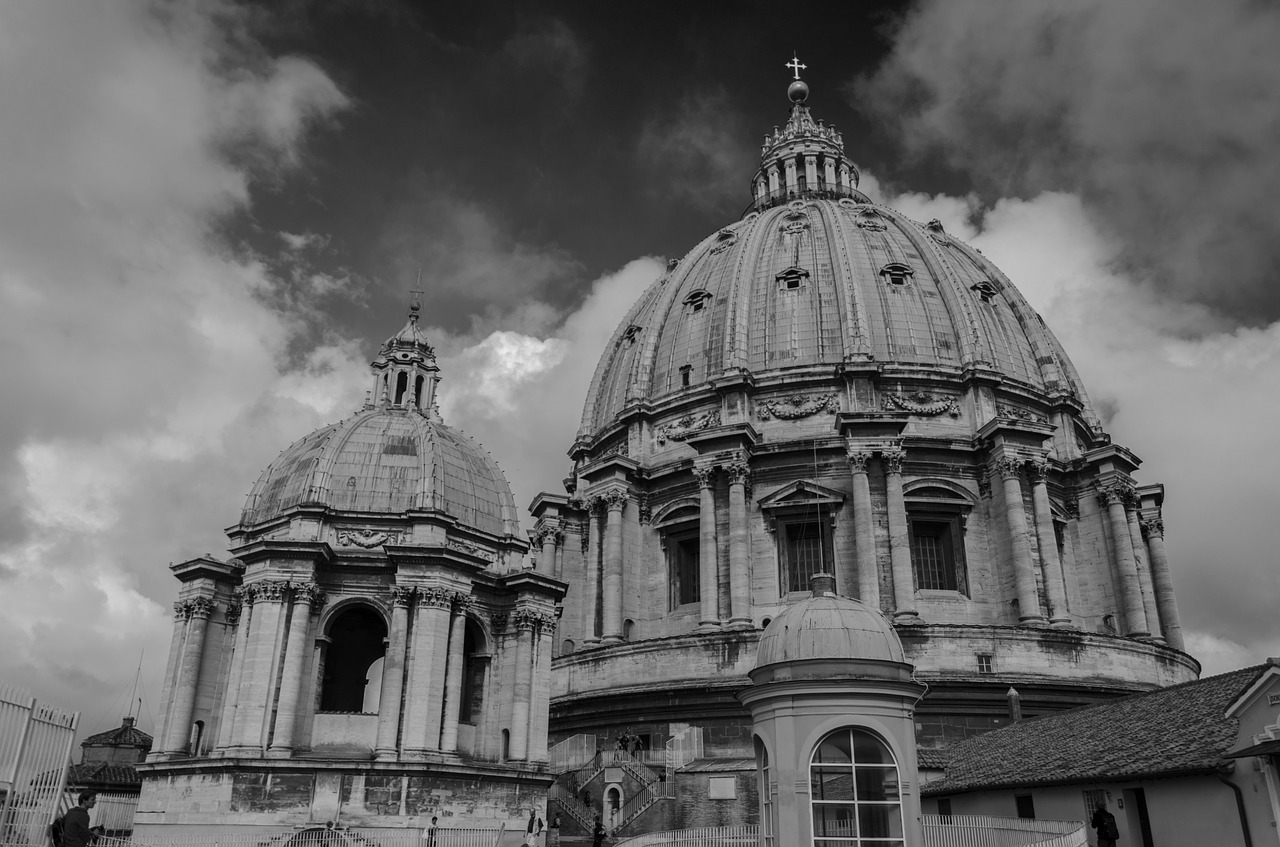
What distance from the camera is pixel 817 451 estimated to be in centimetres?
4819

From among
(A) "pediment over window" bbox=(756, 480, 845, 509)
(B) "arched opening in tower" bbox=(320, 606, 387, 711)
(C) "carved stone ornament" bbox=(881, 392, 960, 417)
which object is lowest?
(B) "arched opening in tower" bbox=(320, 606, 387, 711)

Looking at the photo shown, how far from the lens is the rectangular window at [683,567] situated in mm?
49594

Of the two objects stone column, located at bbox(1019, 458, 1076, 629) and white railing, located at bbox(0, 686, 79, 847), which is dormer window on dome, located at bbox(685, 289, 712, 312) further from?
white railing, located at bbox(0, 686, 79, 847)

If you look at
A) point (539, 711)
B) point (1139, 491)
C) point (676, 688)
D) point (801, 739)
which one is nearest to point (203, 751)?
point (539, 711)

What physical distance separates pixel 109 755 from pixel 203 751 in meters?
35.0

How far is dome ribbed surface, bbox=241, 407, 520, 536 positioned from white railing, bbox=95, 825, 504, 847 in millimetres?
10882

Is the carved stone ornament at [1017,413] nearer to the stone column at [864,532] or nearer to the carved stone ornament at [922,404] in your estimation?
the carved stone ornament at [922,404]

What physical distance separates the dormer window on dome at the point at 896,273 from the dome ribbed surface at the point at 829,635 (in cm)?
3844

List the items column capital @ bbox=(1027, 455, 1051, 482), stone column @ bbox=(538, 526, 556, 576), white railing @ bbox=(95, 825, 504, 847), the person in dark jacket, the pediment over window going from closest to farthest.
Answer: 1. the person in dark jacket
2. white railing @ bbox=(95, 825, 504, 847)
3. column capital @ bbox=(1027, 455, 1051, 482)
4. the pediment over window
5. stone column @ bbox=(538, 526, 556, 576)

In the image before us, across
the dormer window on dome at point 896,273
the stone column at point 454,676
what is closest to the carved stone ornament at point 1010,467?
the dormer window on dome at point 896,273

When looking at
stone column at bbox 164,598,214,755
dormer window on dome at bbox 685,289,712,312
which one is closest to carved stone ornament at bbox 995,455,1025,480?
dormer window on dome at bbox 685,289,712,312

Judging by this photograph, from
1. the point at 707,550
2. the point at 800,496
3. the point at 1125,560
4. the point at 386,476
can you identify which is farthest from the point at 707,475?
the point at 1125,560

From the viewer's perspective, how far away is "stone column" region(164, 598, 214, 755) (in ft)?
→ 112

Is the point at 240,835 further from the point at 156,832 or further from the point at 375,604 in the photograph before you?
the point at 375,604
